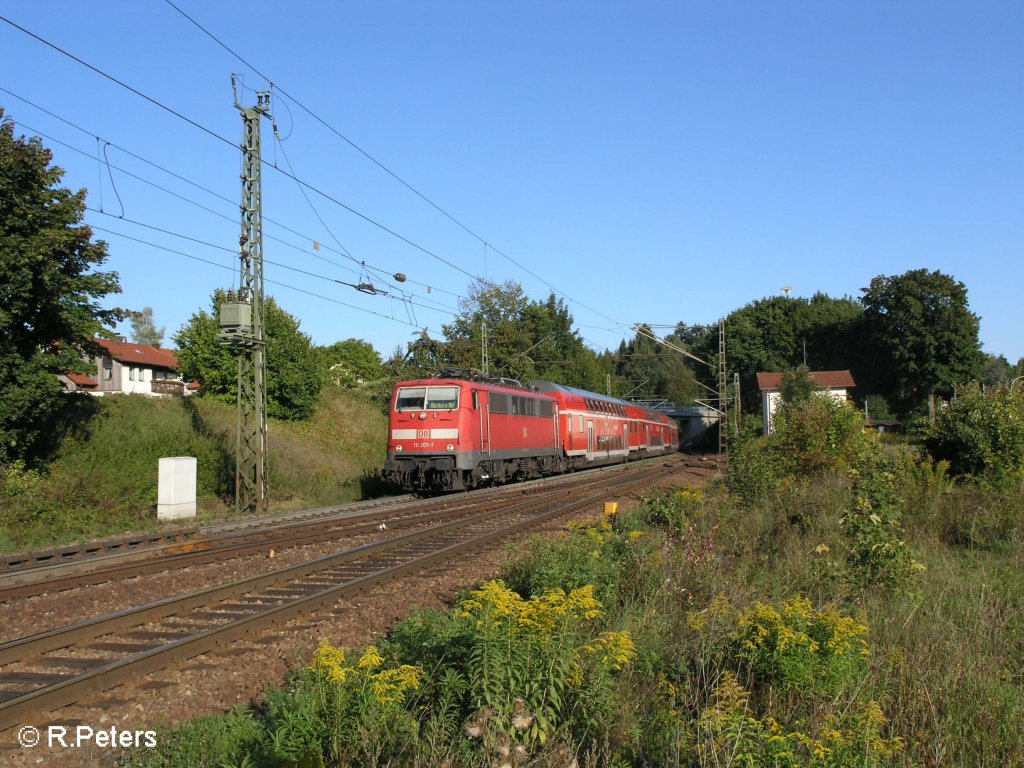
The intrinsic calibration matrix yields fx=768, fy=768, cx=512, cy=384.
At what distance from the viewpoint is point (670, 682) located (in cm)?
552

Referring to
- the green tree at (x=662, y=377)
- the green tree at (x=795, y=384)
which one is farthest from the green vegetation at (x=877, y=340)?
the green tree at (x=795, y=384)

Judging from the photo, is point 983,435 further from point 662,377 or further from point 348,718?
point 662,377

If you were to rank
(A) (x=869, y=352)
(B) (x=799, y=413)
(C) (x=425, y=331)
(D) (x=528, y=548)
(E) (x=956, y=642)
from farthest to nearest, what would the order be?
(A) (x=869, y=352)
(C) (x=425, y=331)
(B) (x=799, y=413)
(D) (x=528, y=548)
(E) (x=956, y=642)

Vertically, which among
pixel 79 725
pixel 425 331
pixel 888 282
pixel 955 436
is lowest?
pixel 79 725

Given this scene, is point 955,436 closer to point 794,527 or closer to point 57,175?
point 794,527

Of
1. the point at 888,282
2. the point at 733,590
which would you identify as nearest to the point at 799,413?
the point at 733,590

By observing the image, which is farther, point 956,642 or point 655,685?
Result: point 956,642

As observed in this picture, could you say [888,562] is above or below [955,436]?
below

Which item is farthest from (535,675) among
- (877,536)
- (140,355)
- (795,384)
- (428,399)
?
(140,355)

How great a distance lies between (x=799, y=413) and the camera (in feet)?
66.9

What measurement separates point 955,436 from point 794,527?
767 centimetres

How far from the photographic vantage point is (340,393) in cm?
3728

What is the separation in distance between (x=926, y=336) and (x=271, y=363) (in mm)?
Answer: 54995

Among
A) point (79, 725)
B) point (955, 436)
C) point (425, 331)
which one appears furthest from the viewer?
point (425, 331)
